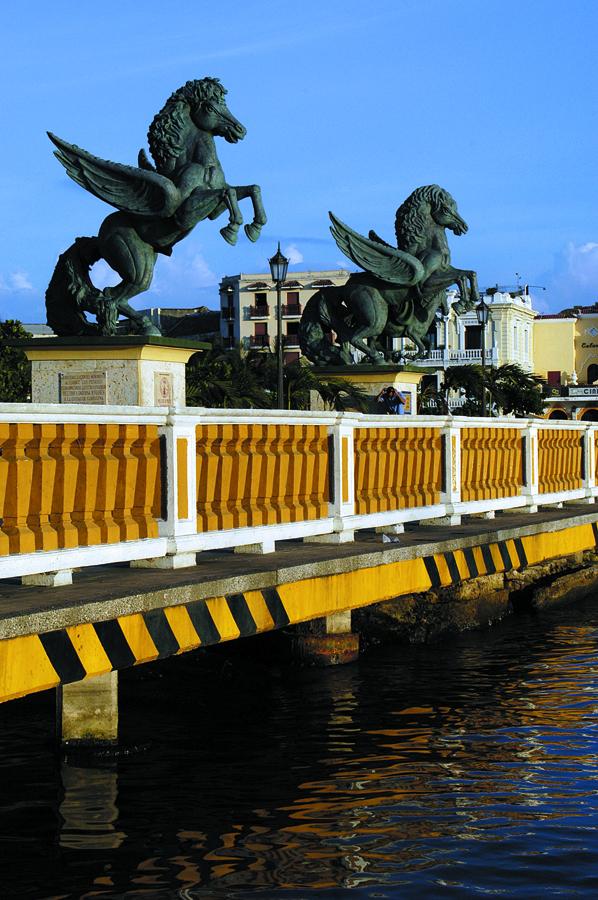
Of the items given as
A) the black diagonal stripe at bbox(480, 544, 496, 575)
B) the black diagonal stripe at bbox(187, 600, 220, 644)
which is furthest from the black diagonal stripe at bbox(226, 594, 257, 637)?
the black diagonal stripe at bbox(480, 544, 496, 575)

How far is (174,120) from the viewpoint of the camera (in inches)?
598

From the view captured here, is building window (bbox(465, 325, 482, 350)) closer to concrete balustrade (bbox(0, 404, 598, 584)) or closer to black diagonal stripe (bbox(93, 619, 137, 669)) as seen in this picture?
concrete balustrade (bbox(0, 404, 598, 584))

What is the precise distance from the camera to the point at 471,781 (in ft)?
29.9

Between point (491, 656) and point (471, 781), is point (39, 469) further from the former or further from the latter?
point (491, 656)

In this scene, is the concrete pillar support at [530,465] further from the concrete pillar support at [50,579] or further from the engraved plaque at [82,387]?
the concrete pillar support at [50,579]

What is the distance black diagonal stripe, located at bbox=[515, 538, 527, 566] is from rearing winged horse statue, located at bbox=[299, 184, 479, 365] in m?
5.32

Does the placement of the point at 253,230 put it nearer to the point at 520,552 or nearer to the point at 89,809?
the point at 520,552

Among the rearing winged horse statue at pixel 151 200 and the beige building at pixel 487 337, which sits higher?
the beige building at pixel 487 337

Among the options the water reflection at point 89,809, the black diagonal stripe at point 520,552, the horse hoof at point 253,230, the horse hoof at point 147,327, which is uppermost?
the horse hoof at point 253,230

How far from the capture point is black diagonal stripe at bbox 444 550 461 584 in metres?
12.9

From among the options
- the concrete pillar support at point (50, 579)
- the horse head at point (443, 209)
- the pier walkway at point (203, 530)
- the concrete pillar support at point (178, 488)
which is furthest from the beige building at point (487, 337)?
the concrete pillar support at point (50, 579)

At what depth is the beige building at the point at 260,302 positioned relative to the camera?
104750 millimetres

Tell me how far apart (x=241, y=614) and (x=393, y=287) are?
35.9 ft

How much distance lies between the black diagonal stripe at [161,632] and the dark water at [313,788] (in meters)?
0.89
